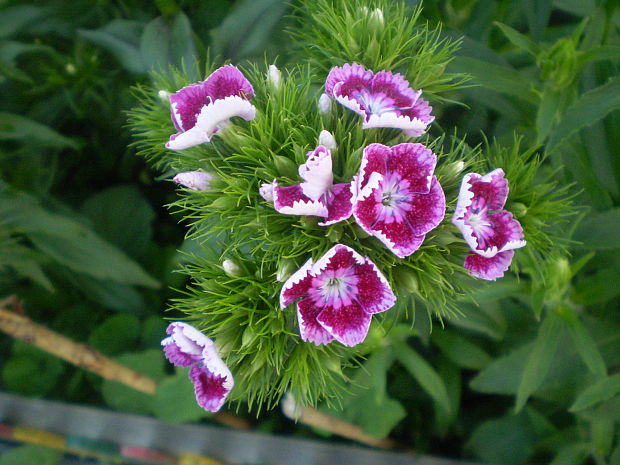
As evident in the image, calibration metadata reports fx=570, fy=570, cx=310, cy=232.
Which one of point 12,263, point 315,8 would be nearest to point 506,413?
point 315,8

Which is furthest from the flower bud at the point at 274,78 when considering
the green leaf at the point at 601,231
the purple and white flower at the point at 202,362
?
the green leaf at the point at 601,231

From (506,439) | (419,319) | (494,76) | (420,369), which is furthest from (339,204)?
(506,439)

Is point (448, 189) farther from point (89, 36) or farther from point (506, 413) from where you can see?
point (506, 413)

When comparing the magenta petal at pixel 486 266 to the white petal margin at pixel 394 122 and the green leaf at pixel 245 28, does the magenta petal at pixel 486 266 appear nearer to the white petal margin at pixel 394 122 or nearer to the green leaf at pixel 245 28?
the white petal margin at pixel 394 122

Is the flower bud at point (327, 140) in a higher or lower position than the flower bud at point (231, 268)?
higher

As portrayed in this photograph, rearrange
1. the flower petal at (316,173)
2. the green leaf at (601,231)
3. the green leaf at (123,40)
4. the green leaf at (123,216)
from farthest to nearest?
1. the green leaf at (123,216)
2. the green leaf at (123,40)
3. the green leaf at (601,231)
4. the flower petal at (316,173)

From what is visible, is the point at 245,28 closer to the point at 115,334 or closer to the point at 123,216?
the point at 123,216

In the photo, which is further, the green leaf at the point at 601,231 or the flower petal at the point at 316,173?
the green leaf at the point at 601,231

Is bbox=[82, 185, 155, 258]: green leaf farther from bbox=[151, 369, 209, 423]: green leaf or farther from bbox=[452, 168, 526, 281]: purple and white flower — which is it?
bbox=[452, 168, 526, 281]: purple and white flower
